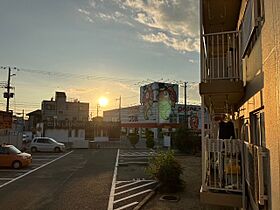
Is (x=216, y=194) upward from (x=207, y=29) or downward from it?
downward

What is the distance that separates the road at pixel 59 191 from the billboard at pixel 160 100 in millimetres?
30952

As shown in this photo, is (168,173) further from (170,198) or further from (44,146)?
(44,146)

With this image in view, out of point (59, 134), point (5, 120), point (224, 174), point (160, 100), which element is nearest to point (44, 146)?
point (5, 120)

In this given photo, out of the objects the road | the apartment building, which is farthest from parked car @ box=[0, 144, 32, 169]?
the apartment building

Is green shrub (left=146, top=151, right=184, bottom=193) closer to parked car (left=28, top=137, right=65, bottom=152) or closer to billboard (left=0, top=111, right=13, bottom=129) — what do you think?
billboard (left=0, top=111, right=13, bottom=129)

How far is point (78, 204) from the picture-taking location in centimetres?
839

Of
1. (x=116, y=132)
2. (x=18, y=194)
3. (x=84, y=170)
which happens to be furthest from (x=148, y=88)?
(x=18, y=194)

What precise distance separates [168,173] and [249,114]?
5629 millimetres

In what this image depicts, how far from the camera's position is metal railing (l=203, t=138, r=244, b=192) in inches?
198

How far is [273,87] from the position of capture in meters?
2.90

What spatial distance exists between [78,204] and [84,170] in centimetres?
687

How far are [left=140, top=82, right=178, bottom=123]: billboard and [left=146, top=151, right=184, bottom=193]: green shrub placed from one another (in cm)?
3375

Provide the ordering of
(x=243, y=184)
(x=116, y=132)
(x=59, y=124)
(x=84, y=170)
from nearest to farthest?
(x=243, y=184) → (x=84, y=170) → (x=59, y=124) → (x=116, y=132)

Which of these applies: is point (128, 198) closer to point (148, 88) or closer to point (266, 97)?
point (266, 97)
